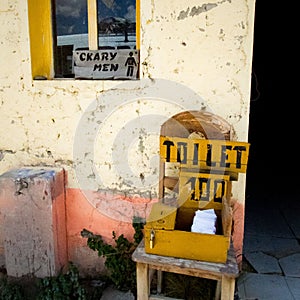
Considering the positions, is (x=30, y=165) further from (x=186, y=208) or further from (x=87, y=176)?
(x=186, y=208)

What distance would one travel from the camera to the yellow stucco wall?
223 centimetres

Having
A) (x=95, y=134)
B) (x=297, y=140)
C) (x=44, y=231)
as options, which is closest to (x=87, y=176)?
(x=95, y=134)

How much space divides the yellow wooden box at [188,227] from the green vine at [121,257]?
1.70 ft

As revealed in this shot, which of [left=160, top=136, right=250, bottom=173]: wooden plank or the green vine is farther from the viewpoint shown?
the green vine

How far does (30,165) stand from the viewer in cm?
269

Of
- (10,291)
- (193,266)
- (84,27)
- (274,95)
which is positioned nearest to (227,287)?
(193,266)

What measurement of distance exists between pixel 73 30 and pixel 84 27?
3.5 inches

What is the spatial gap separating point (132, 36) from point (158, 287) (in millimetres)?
1723

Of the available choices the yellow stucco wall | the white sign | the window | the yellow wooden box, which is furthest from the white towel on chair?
the window

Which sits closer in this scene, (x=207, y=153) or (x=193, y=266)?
(x=193, y=266)

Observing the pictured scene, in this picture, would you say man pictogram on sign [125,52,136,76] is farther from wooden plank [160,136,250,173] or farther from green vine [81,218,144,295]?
green vine [81,218,144,295]

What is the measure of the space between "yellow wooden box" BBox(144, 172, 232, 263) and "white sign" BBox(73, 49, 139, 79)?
2.95 feet

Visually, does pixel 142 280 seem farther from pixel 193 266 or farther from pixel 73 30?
pixel 73 30

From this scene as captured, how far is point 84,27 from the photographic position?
2561mm
